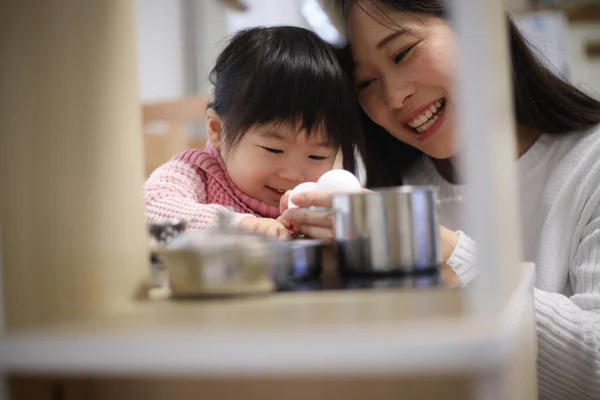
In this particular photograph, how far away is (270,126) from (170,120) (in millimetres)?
1256

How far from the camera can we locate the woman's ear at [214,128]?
1339mm

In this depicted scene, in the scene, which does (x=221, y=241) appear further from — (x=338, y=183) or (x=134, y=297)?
(x=338, y=183)

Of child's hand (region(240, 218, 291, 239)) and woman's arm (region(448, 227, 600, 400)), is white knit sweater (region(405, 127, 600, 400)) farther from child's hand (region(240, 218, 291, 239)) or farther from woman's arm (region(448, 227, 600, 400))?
child's hand (region(240, 218, 291, 239))

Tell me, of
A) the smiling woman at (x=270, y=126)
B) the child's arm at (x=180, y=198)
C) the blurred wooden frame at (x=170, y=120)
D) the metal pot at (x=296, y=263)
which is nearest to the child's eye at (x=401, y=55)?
the smiling woman at (x=270, y=126)

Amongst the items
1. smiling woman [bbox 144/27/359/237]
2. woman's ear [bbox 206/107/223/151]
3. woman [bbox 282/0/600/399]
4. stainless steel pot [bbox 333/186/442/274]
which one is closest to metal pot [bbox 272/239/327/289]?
stainless steel pot [bbox 333/186/442/274]

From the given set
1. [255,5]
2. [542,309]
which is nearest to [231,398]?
[542,309]

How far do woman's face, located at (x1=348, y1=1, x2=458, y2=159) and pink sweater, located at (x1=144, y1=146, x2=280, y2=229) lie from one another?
0.35 metres

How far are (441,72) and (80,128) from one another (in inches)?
33.3

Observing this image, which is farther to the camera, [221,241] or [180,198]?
[180,198]

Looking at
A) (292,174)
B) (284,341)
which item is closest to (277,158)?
(292,174)

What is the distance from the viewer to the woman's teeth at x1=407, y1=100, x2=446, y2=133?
4.31ft

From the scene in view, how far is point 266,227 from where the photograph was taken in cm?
87

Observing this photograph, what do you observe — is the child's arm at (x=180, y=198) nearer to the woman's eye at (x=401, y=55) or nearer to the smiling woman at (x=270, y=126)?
the smiling woman at (x=270, y=126)

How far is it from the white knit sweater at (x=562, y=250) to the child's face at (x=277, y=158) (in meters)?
0.42
